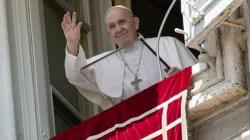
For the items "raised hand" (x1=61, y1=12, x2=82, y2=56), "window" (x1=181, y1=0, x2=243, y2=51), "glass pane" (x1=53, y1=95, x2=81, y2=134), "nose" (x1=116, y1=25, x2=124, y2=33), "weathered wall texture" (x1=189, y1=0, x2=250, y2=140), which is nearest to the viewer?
"window" (x1=181, y1=0, x2=243, y2=51)

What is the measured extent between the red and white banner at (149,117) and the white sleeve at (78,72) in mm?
396

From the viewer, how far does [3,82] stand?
8047 millimetres

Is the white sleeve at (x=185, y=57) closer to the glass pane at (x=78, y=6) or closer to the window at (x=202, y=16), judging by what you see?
the window at (x=202, y=16)

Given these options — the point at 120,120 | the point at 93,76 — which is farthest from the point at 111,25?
the point at 120,120


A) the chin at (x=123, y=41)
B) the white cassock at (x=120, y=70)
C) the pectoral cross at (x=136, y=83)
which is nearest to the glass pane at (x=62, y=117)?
the white cassock at (x=120, y=70)

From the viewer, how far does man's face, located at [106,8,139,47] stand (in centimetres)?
802

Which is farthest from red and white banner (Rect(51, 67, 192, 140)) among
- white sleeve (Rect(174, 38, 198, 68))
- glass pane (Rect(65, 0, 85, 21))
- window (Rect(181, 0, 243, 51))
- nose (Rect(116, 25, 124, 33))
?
glass pane (Rect(65, 0, 85, 21))

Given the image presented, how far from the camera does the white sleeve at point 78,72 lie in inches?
306

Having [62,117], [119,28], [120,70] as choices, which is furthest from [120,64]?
[62,117]

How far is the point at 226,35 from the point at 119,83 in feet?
3.12

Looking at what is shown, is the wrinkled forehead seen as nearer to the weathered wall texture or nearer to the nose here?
the nose

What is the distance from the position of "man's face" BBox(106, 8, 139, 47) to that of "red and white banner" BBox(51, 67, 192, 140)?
26.3 inches

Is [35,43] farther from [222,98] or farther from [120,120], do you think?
[222,98]

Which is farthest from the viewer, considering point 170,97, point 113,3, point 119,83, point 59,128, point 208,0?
point 113,3
